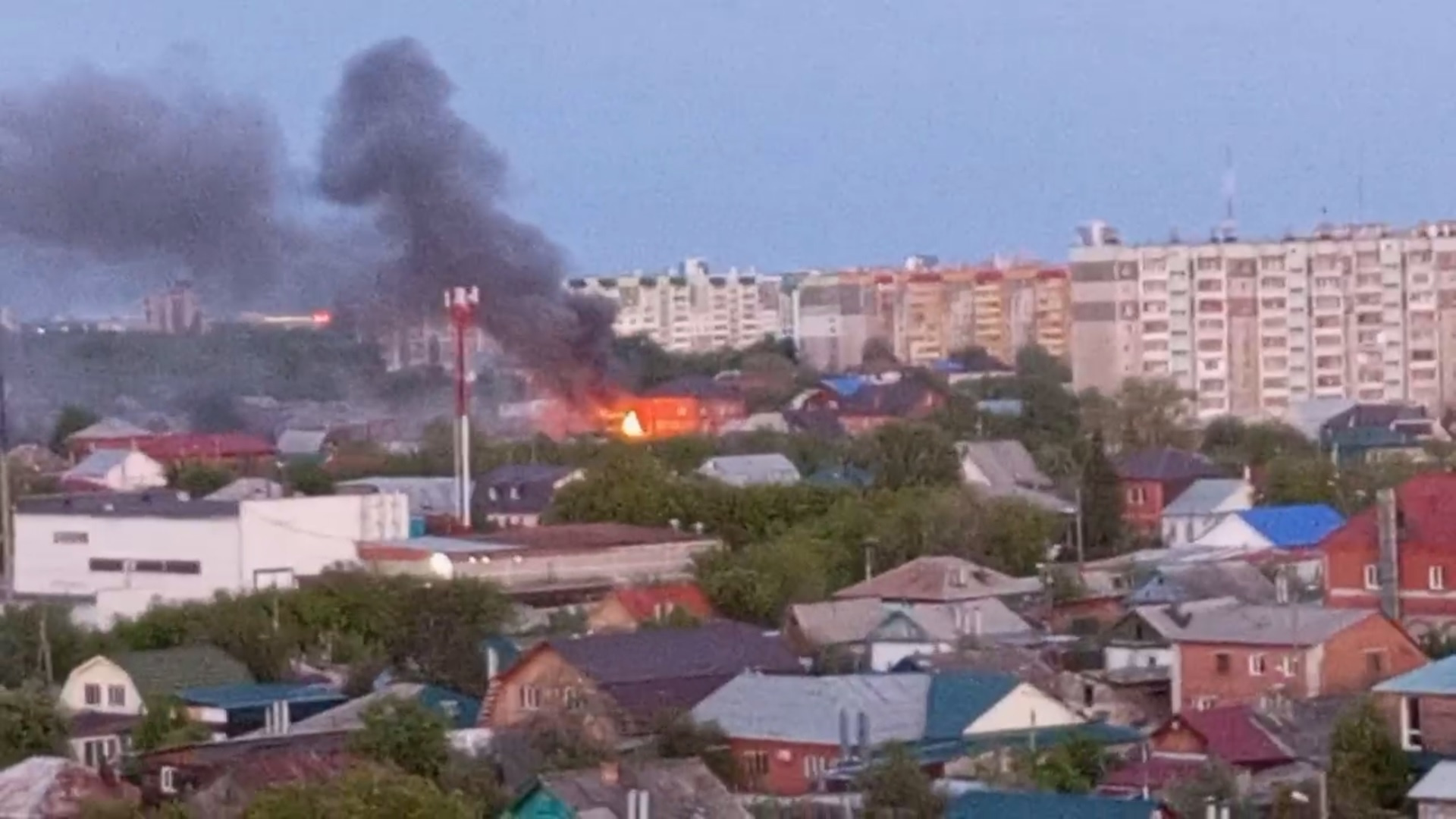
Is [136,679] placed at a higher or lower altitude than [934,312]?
lower

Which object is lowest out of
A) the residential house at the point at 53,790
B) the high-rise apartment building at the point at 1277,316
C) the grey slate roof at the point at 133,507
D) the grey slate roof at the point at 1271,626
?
the residential house at the point at 53,790

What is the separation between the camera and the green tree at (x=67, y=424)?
39.1 m

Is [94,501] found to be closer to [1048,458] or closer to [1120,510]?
[1120,510]

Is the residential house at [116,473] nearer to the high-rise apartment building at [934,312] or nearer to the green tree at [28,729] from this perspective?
the green tree at [28,729]

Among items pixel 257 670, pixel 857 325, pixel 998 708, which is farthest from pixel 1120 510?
pixel 857 325

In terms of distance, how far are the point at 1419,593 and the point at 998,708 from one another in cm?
386

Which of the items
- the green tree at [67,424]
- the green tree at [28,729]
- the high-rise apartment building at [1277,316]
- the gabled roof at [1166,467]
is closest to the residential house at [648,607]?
the green tree at [28,729]

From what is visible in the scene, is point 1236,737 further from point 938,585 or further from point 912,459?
point 912,459

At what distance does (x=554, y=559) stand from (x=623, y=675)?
6333 millimetres

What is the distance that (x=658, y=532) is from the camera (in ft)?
80.5

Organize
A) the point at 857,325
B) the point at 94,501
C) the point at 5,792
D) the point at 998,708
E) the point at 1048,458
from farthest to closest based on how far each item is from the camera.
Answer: the point at 857,325 → the point at 1048,458 → the point at 94,501 → the point at 998,708 → the point at 5,792

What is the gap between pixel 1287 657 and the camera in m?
16.0

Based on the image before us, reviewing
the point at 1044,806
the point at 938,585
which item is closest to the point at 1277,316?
the point at 938,585

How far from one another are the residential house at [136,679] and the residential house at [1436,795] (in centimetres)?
655
